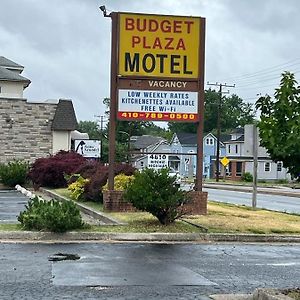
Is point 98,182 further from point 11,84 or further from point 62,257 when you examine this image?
point 11,84

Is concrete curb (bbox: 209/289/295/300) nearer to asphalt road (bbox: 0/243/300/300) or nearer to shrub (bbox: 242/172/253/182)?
asphalt road (bbox: 0/243/300/300)

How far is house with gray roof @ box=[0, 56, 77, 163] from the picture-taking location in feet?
137

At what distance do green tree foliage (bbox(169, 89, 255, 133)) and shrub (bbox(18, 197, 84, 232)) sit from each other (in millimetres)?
115387

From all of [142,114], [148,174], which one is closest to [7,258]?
[148,174]

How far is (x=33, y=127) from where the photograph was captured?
41938 mm

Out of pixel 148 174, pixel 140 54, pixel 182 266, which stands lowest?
pixel 182 266

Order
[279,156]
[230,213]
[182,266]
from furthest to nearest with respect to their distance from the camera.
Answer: [230,213], [182,266], [279,156]

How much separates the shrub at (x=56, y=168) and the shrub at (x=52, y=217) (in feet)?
55.5

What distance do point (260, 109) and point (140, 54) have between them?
10.7 metres

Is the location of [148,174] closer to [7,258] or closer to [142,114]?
[142,114]

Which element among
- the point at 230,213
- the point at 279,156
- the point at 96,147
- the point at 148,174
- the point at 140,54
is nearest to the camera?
the point at 279,156

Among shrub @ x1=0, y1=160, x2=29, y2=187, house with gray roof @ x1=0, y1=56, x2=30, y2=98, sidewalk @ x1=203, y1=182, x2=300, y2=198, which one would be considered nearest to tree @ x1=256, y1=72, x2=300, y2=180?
shrub @ x1=0, y1=160, x2=29, y2=187

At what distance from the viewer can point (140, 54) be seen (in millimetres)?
18219

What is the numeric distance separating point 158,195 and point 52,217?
2.55 meters
